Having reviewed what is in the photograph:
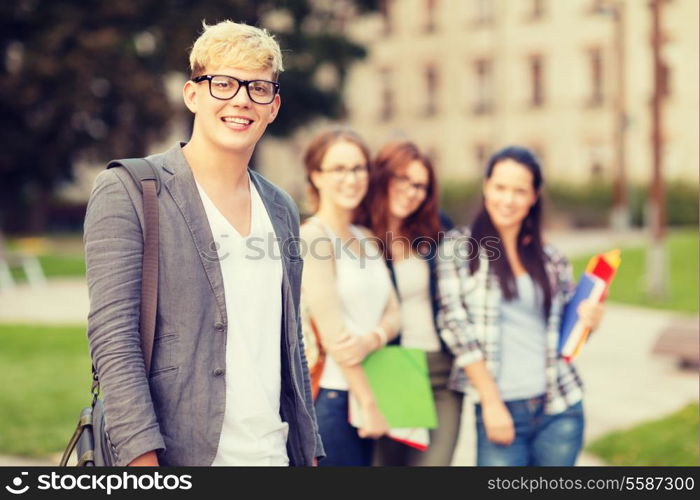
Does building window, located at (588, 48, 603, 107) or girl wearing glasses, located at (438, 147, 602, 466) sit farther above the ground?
building window, located at (588, 48, 603, 107)

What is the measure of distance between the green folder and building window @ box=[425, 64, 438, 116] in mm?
43656

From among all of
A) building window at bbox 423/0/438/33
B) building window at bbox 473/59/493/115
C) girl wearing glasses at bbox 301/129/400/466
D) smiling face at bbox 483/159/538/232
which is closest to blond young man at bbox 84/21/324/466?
girl wearing glasses at bbox 301/129/400/466

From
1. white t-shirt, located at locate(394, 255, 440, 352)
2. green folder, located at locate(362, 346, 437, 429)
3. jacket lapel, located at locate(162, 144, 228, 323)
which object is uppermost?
jacket lapel, located at locate(162, 144, 228, 323)

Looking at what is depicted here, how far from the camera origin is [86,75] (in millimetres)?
21281

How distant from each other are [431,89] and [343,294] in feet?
145

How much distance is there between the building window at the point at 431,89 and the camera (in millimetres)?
46812

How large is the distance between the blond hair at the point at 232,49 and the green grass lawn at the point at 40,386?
15.1 feet

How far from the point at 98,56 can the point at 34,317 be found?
8.94 meters

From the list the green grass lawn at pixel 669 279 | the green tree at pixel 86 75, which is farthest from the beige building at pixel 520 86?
the green tree at pixel 86 75

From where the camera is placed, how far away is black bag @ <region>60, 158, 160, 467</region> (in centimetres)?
238

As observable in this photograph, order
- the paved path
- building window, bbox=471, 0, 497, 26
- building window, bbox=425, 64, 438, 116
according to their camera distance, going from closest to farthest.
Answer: the paved path < building window, bbox=471, 0, 497, 26 < building window, bbox=425, 64, 438, 116

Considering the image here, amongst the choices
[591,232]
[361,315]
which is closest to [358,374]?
[361,315]

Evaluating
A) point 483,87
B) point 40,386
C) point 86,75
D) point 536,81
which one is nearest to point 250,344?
point 40,386

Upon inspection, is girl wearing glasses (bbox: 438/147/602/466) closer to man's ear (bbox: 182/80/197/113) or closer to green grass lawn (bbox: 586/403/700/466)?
man's ear (bbox: 182/80/197/113)
